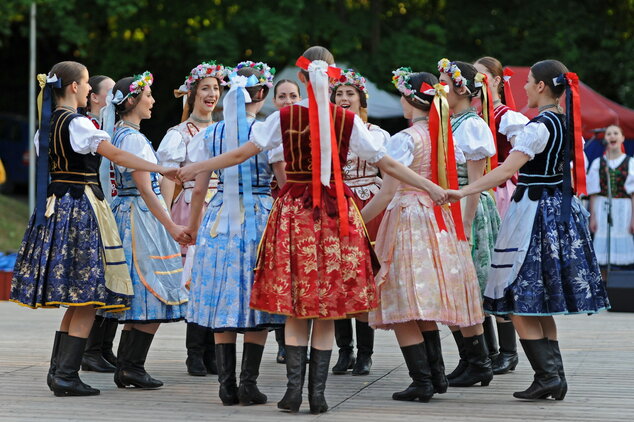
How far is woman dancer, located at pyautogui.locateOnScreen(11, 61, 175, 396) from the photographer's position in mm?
5148

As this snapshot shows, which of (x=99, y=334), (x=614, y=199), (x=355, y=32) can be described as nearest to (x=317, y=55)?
(x=99, y=334)

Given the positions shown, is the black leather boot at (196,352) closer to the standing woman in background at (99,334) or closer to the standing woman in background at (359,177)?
the standing woman in background at (99,334)

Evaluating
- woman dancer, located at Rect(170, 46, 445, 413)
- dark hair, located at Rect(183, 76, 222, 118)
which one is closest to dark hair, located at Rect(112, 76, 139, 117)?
dark hair, located at Rect(183, 76, 222, 118)

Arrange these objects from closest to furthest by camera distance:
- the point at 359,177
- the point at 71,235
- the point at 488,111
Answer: the point at 71,235 < the point at 488,111 < the point at 359,177

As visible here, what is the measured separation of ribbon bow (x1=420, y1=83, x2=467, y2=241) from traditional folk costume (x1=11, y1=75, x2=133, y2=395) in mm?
1521

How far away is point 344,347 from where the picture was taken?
619 centimetres

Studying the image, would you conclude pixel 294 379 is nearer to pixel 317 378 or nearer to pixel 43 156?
pixel 317 378

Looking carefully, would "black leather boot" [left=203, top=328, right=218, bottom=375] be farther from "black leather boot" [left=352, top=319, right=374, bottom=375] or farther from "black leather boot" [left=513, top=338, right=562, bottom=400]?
"black leather boot" [left=513, top=338, right=562, bottom=400]

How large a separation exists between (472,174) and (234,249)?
1.30m

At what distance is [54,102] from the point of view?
5.43 m

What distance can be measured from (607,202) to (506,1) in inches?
293

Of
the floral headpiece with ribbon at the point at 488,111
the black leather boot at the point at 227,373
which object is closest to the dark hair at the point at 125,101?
the black leather boot at the point at 227,373

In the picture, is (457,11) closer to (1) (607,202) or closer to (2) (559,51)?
(2) (559,51)

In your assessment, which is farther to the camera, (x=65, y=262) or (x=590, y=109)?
(x=590, y=109)
